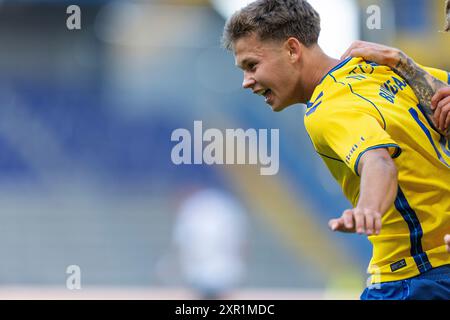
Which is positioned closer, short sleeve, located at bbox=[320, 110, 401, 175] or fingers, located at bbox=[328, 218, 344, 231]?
fingers, located at bbox=[328, 218, 344, 231]

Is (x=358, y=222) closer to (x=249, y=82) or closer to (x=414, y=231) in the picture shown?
(x=414, y=231)

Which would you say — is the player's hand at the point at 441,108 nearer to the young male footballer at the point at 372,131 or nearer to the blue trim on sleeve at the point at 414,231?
the young male footballer at the point at 372,131

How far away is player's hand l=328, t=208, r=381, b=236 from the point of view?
196 cm

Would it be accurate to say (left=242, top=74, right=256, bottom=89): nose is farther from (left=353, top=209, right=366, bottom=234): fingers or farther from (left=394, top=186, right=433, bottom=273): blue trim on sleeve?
(left=353, top=209, right=366, bottom=234): fingers

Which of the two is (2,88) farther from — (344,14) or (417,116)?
(417,116)

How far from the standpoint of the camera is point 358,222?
1.99 meters

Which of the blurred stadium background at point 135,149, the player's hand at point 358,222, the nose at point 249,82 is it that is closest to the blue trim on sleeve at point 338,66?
the nose at point 249,82

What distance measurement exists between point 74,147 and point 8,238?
148 centimetres

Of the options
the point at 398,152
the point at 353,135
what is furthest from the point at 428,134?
the point at 353,135

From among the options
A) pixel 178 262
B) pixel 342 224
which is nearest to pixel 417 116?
pixel 342 224

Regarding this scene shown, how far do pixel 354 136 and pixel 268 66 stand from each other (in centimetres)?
64

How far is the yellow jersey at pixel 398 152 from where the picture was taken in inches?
97.3

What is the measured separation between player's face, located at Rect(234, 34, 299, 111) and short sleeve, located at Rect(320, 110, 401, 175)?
17.9 inches

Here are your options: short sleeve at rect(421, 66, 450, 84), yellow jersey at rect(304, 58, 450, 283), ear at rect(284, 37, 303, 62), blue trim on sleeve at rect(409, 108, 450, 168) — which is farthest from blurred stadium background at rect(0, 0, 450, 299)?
blue trim on sleeve at rect(409, 108, 450, 168)
